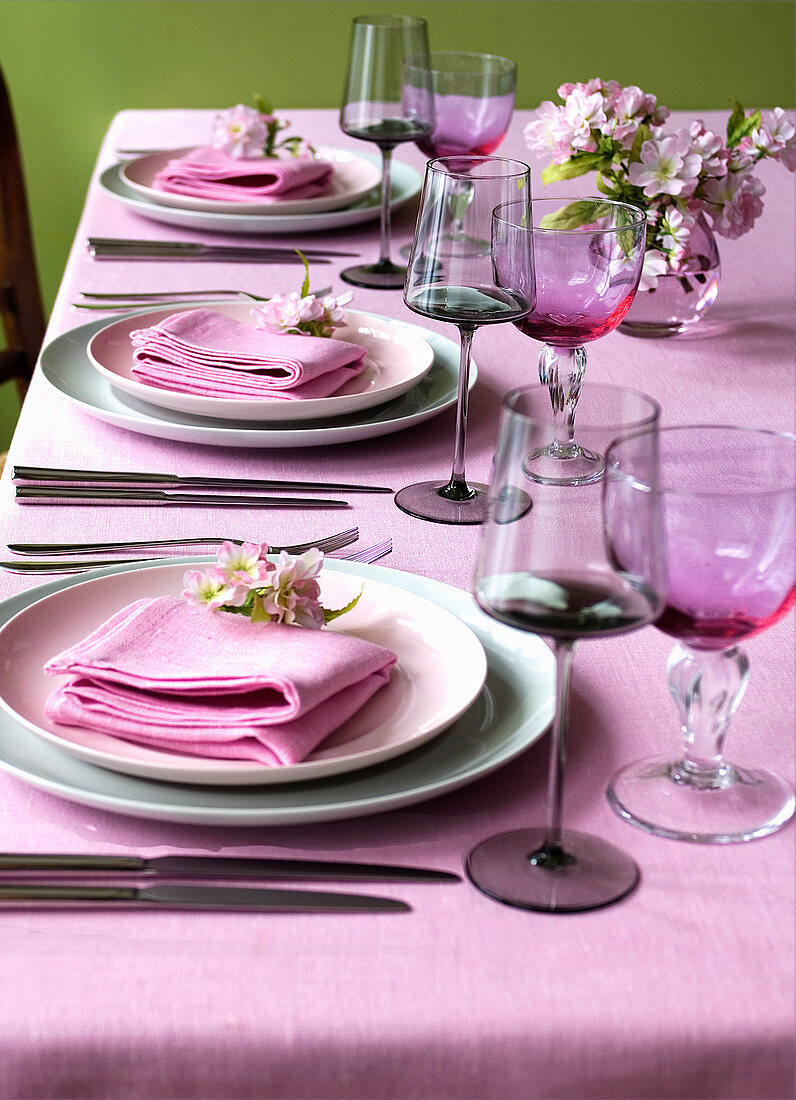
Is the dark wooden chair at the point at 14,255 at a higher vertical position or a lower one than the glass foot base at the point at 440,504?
lower

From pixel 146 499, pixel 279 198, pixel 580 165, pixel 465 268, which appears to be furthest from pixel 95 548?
pixel 279 198

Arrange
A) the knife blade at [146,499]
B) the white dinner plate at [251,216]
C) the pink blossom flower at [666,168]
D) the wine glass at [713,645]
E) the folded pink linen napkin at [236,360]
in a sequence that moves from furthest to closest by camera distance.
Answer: the white dinner plate at [251,216] < the pink blossom flower at [666,168] < the folded pink linen napkin at [236,360] < the knife blade at [146,499] < the wine glass at [713,645]

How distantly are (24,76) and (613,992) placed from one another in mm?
2669

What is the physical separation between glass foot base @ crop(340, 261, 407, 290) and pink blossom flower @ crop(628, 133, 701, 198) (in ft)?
1.05

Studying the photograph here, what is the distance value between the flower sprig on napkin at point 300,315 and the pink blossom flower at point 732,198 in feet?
1.35

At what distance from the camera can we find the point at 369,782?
66 cm

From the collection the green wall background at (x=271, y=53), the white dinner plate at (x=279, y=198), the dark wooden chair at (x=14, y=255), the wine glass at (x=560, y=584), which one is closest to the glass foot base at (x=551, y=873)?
the wine glass at (x=560, y=584)

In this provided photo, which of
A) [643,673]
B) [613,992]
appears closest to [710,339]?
[643,673]

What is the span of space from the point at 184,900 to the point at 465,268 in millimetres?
542

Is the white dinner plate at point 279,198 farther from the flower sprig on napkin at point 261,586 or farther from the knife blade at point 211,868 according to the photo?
the knife blade at point 211,868

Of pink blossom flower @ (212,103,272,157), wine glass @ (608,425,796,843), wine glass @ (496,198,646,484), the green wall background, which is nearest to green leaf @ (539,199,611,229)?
wine glass @ (496,198,646,484)

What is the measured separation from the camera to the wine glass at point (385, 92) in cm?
153

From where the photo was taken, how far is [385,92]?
153cm

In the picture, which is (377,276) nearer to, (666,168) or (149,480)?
(666,168)
